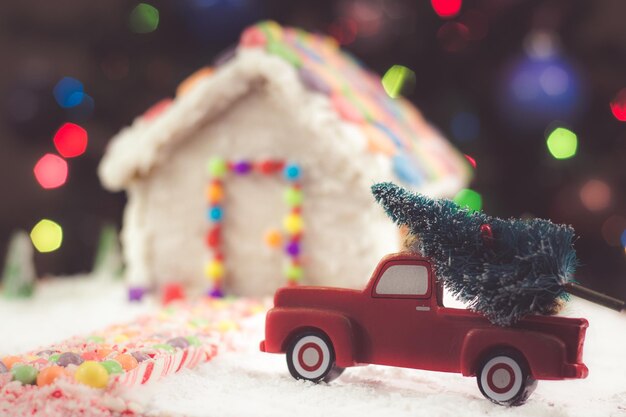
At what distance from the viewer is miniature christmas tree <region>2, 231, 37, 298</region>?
3426 mm

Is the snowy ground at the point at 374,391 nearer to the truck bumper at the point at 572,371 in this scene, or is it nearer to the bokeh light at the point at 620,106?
the truck bumper at the point at 572,371

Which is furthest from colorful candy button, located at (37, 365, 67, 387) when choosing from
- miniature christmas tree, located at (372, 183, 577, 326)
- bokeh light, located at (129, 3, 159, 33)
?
bokeh light, located at (129, 3, 159, 33)

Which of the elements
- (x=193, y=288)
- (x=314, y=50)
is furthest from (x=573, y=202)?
(x=193, y=288)

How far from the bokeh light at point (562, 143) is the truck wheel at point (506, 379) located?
7.84 feet

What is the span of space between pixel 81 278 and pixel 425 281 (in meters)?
3.11

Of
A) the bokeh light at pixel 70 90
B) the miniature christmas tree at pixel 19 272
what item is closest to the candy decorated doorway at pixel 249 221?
the miniature christmas tree at pixel 19 272

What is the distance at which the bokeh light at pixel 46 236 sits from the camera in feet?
13.8

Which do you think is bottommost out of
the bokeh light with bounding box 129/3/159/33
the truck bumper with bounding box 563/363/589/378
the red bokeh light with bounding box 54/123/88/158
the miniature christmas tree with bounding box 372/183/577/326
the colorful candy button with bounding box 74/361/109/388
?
the colorful candy button with bounding box 74/361/109/388

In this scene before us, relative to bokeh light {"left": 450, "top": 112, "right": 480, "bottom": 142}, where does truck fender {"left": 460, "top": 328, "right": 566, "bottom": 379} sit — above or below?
below

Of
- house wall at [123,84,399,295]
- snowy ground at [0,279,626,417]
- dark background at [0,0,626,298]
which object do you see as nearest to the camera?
snowy ground at [0,279,626,417]

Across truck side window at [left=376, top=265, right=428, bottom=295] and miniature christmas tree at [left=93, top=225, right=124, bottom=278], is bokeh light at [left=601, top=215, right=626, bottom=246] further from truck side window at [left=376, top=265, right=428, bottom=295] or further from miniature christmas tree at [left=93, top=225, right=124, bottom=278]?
miniature christmas tree at [left=93, top=225, right=124, bottom=278]

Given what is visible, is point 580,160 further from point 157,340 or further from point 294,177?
point 157,340

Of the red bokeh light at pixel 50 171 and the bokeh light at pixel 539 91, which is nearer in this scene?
the bokeh light at pixel 539 91

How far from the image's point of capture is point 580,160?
344 centimetres
